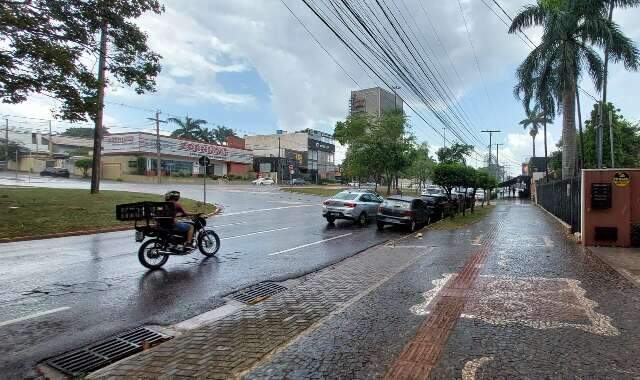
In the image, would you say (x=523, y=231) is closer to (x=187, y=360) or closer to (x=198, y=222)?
(x=198, y=222)

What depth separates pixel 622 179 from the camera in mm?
12047

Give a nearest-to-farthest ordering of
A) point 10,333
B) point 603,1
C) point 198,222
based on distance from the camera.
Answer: point 10,333 → point 198,222 → point 603,1

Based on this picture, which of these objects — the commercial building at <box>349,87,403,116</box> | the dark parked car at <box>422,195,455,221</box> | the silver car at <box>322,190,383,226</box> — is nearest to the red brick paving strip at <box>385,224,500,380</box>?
the silver car at <box>322,190,383,226</box>

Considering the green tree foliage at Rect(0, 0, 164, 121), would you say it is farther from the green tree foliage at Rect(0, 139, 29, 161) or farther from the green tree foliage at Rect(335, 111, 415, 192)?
the green tree foliage at Rect(0, 139, 29, 161)

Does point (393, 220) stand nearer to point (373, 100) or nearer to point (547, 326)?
point (547, 326)

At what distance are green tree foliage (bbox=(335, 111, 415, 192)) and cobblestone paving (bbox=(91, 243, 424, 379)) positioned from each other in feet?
112

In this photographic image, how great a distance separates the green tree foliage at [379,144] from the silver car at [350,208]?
2181 cm

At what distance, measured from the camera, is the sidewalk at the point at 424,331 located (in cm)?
409

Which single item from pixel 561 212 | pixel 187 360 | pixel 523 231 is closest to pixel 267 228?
pixel 523 231

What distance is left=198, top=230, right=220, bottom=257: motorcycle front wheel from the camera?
34.9ft

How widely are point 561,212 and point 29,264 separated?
2104 centimetres

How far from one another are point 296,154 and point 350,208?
74.5 meters

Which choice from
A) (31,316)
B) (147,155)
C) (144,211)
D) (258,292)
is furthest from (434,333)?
(147,155)

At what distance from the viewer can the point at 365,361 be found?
426 centimetres
